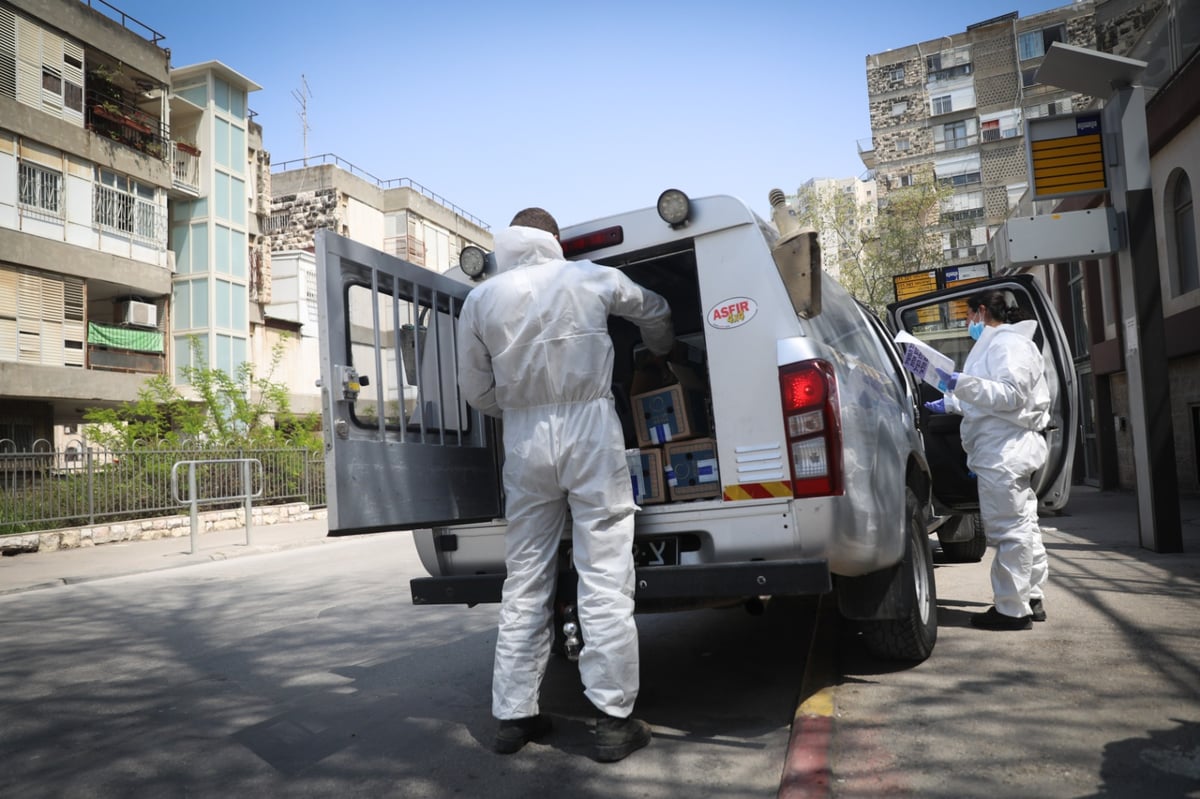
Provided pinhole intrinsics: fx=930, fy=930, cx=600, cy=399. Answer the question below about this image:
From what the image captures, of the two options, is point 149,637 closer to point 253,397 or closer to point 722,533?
point 722,533

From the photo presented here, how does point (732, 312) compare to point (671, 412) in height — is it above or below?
above

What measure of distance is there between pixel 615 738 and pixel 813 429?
1.43 m

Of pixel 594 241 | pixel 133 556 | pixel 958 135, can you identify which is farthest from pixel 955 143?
pixel 594 241

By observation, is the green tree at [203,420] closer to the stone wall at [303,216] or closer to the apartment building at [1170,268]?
the apartment building at [1170,268]

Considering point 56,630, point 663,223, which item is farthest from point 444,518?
point 56,630

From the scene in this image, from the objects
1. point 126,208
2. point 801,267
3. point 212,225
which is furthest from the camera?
point 212,225

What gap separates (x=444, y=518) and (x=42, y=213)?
23.5 metres

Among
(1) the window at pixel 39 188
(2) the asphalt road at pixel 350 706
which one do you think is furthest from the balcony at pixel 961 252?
(2) the asphalt road at pixel 350 706

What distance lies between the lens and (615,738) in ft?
11.8

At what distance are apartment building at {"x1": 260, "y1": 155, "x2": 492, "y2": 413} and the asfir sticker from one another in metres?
28.6

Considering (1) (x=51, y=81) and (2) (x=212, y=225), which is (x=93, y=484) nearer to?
(1) (x=51, y=81)

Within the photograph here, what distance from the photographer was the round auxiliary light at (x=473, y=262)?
455 cm

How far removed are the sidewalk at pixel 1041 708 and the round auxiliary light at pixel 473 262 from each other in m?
2.62

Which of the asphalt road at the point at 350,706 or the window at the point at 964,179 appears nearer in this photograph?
the asphalt road at the point at 350,706
